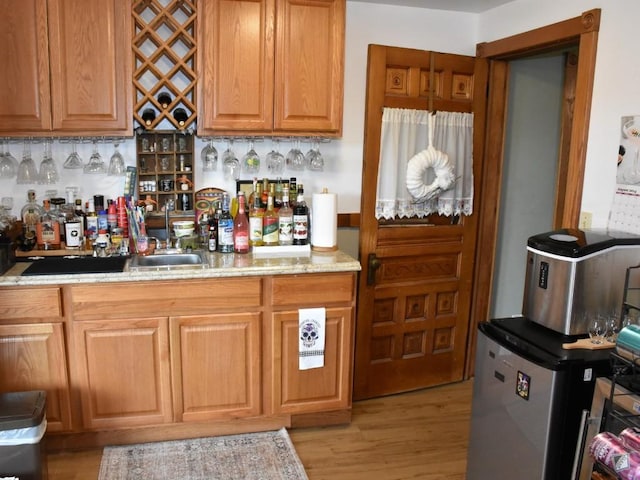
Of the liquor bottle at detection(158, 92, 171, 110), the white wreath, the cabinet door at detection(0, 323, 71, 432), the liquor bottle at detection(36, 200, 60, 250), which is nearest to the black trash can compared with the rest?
the cabinet door at detection(0, 323, 71, 432)

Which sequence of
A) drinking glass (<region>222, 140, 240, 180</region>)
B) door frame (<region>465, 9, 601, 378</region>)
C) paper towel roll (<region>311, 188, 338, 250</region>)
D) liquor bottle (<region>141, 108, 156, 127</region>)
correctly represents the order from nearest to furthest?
door frame (<region>465, 9, 601, 378</region>)
liquor bottle (<region>141, 108, 156, 127</region>)
paper towel roll (<region>311, 188, 338, 250</region>)
drinking glass (<region>222, 140, 240, 180</region>)

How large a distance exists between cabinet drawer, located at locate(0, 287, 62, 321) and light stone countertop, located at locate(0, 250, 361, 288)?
42 mm

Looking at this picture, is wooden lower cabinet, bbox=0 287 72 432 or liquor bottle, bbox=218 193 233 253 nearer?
wooden lower cabinet, bbox=0 287 72 432

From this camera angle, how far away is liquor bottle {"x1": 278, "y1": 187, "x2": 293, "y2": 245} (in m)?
3.00

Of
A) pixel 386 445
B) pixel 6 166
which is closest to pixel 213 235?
pixel 6 166

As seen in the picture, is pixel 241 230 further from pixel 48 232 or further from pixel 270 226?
pixel 48 232

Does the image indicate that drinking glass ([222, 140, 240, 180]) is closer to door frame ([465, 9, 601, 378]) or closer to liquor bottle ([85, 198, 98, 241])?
liquor bottle ([85, 198, 98, 241])

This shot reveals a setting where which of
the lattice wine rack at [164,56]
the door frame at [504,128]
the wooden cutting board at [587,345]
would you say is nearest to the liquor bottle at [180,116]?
the lattice wine rack at [164,56]

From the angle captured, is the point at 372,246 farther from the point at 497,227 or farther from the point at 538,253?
the point at 538,253

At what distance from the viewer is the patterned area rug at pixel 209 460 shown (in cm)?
253

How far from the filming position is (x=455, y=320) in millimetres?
3541

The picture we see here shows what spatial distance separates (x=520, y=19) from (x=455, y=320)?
1.83 metres

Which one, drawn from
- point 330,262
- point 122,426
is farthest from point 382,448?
point 122,426

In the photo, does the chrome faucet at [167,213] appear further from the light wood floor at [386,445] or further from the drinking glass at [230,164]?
the light wood floor at [386,445]
